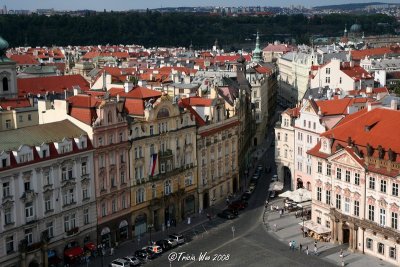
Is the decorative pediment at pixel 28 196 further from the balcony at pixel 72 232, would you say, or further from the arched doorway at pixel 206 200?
the arched doorway at pixel 206 200

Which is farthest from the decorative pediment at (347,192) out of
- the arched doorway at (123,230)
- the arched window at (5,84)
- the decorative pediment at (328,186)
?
the arched window at (5,84)

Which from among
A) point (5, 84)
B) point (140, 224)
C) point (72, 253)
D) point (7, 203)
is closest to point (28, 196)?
point (7, 203)

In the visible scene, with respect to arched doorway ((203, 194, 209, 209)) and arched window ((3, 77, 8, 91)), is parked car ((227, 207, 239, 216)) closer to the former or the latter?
arched doorway ((203, 194, 209, 209))

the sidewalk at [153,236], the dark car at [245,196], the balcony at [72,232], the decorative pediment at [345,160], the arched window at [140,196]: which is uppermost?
the decorative pediment at [345,160]

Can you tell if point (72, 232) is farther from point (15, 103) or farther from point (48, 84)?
point (48, 84)

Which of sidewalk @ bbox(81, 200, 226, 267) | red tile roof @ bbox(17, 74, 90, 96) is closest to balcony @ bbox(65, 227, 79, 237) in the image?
sidewalk @ bbox(81, 200, 226, 267)

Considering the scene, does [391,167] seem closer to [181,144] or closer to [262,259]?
[262,259]

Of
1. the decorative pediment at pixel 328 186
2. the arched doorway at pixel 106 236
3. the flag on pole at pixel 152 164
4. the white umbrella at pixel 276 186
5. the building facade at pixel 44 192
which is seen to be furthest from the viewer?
the white umbrella at pixel 276 186

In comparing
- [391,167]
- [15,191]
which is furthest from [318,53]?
[15,191]
